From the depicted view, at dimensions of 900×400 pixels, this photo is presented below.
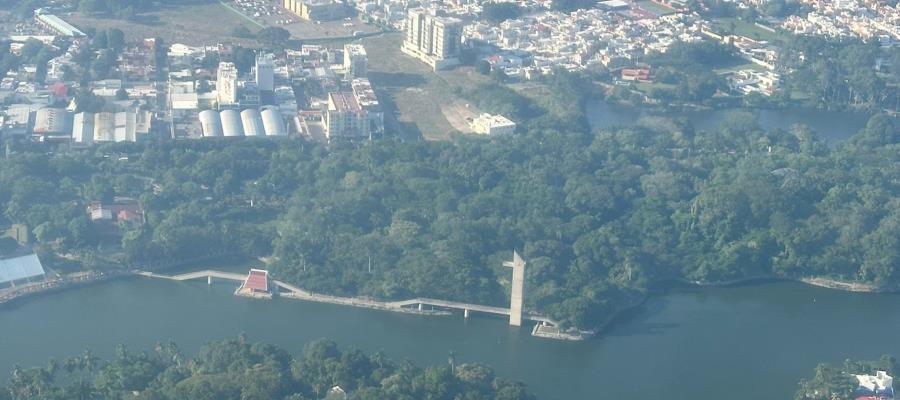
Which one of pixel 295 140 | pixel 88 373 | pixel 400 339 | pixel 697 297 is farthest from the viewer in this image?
pixel 295 140

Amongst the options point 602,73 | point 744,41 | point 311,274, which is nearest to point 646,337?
point 311,274

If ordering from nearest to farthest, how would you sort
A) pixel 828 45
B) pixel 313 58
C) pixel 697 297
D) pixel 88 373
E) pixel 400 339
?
1. pixel 88 373
2. pixel 400 339
3. pixel 697 297
4. pixel 313 58
5. pixel 828 45

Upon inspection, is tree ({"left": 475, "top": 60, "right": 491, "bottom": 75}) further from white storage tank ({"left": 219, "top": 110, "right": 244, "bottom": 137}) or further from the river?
white storage tank ({"left": 219, "top": 110, "right": 244, "bottom": 137})

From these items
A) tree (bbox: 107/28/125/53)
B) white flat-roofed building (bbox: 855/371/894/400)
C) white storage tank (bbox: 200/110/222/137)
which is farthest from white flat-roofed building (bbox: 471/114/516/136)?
white flat-roofed building (bbox: 855/371/894/400)

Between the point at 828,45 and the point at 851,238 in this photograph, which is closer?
the point at 851,238

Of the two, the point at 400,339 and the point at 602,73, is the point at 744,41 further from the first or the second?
the point at 400,339

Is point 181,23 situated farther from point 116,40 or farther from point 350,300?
point 350,300
